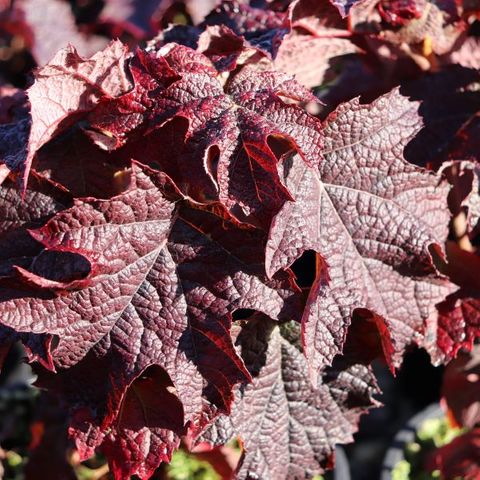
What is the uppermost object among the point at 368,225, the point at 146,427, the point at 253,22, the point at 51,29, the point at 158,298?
the point at 253,22

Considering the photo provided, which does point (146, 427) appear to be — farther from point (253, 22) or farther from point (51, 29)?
point (51, 29)

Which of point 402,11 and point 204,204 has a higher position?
point 402,11

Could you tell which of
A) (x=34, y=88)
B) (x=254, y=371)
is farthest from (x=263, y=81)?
(x=254, y=371)

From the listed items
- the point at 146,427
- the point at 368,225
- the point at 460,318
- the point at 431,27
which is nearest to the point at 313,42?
the point at 431,27

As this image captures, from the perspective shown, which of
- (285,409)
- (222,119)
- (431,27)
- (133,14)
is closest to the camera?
(222,119)

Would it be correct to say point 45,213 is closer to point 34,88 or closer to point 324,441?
point 34,88

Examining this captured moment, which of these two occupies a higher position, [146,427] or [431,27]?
[431,27]

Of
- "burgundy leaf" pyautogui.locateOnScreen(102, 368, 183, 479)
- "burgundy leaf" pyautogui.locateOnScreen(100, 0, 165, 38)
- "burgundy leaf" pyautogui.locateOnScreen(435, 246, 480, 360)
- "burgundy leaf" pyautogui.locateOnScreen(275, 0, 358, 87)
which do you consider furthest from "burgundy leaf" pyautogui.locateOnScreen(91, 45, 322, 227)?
"burgundy leaf" pyautogui.locateOnScreen(100, 0, 165, 38)
